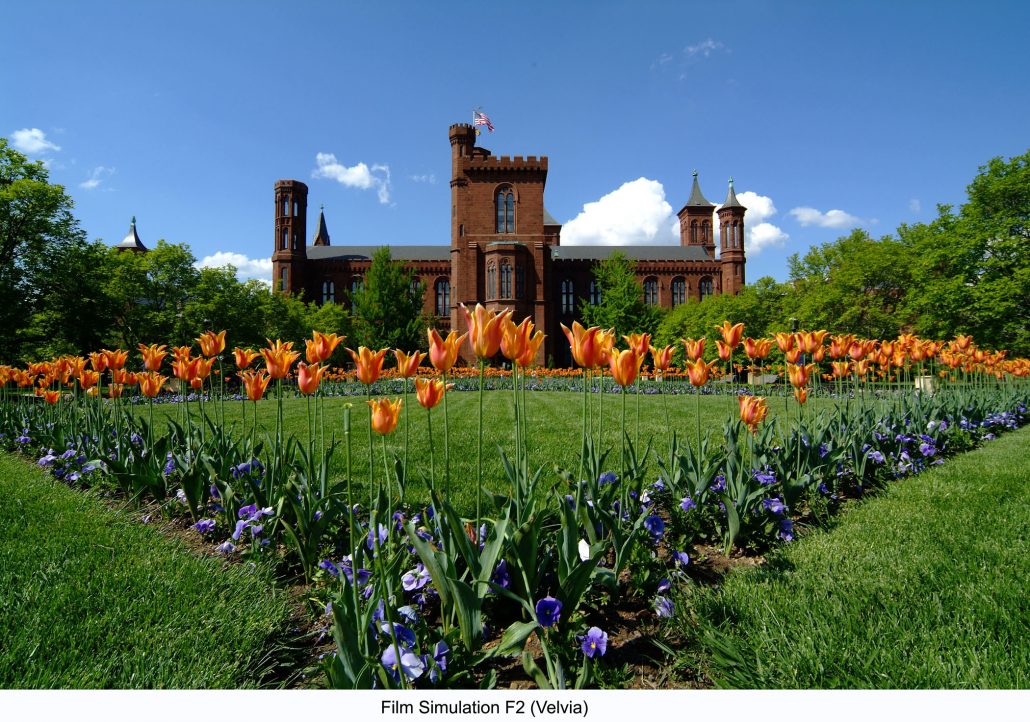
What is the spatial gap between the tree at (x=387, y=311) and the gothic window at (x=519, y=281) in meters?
8.19

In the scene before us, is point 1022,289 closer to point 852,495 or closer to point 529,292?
point 852,495

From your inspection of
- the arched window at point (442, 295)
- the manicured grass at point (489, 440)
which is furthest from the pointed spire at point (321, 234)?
the manicured grass at point (489, 440)

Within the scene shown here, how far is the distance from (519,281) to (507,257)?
1950mm

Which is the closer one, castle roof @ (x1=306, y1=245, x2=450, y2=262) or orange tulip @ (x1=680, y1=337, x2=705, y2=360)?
orange tulip @ (x1=680, y1=337, x2=705, y2=360)

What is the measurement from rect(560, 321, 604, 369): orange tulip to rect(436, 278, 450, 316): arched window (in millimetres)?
43539

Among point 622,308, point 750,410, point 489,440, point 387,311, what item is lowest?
point 489,440

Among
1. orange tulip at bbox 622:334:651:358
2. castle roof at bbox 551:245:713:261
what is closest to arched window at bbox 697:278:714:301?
castle roof at bbox 551:245:713:261

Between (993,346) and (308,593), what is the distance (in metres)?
26.6

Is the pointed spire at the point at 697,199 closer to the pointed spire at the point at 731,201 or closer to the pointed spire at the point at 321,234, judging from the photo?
the pointed spire at the point at 731,201

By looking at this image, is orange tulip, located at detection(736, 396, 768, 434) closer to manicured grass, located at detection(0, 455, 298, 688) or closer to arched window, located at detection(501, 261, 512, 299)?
manicured grass, located at detection(0, 455, 298, 688)

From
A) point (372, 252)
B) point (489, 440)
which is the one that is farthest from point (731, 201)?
point (489, 440)

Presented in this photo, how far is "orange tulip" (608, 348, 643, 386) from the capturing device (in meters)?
2.10

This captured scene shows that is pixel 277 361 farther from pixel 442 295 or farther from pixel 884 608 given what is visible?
pixel 442 295

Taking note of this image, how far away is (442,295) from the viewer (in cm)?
4534
